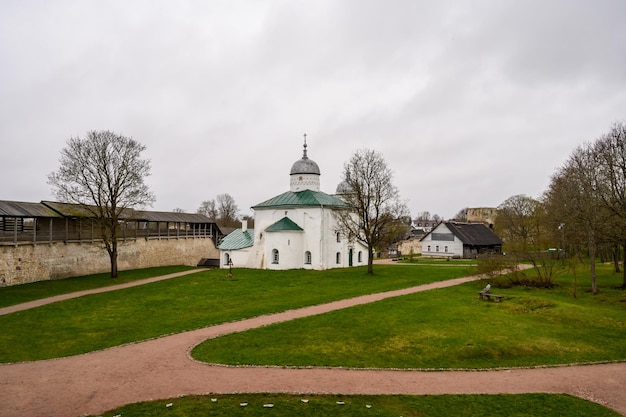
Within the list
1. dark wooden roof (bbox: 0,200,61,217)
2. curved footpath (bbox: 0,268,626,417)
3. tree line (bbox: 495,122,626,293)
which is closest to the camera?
curved footpath (bbox: 0,268,626,417)

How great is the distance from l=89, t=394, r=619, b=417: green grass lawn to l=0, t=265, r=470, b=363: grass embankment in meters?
6.58

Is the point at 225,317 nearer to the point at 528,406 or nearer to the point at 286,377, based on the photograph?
the point at 286,377

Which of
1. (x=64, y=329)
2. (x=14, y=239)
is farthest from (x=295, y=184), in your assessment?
(x=64, y=329)

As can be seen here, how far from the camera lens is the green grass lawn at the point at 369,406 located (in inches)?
368

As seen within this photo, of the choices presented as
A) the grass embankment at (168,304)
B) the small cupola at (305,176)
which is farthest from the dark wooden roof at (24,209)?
the small cupola at (305,176)

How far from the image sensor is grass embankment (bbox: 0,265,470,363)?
15.9 m

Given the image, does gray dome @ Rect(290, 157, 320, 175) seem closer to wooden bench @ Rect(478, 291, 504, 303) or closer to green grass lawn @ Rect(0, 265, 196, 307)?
green grass lawn @ Rect(0, 265, 196, 307)

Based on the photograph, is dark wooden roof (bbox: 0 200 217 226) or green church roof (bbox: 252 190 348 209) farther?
green church roof (bbox: 252 190 348 209)

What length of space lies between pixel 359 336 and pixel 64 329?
1164 centimetres

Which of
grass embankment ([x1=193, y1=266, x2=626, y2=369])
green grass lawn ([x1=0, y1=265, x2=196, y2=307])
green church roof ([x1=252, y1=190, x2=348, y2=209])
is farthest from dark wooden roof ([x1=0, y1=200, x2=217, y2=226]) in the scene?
grass embankment ([x1=193, y1=266, x2=626, y2=369])

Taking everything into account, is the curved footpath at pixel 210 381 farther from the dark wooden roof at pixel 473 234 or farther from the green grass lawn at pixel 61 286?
the dark wooden roof at pixel 473 234

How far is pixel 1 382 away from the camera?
11391 mm

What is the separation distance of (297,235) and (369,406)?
92.7 ft

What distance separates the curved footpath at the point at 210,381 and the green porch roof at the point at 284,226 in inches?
943
